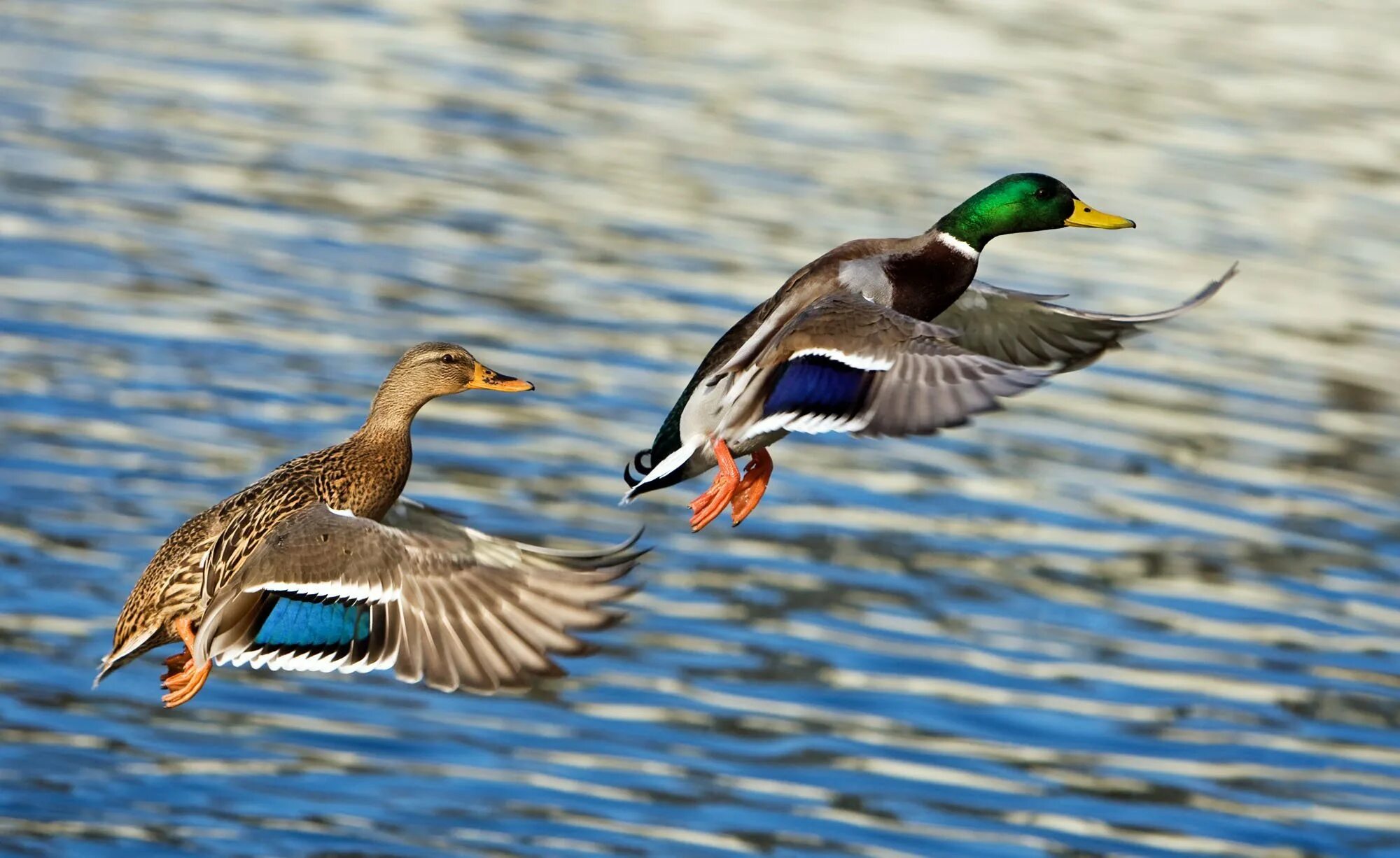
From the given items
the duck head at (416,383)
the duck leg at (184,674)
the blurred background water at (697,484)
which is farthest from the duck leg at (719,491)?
the blurred background water at (697,484)

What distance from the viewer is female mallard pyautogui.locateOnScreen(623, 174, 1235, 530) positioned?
5.79 metres

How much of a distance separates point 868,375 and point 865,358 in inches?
2.2

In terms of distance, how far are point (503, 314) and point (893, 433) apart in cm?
1211

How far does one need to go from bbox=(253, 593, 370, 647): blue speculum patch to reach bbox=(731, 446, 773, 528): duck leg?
1.07m

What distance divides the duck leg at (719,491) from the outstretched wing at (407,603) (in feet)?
0.69

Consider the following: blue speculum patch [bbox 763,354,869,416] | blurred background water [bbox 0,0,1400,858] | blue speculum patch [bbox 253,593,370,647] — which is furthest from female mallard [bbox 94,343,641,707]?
blurred background water [bbox 0,0,1400,858]

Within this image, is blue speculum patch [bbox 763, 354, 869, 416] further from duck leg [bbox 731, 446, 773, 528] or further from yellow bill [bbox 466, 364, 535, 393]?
yellow bill [bbox 466, 364, 535, 393]

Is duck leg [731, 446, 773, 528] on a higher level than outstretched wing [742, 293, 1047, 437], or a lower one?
lower

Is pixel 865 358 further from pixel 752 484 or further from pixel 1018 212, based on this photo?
pixel 1018 212

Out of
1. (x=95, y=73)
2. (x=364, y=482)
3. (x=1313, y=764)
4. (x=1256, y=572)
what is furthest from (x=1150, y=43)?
(x=364, y=482)

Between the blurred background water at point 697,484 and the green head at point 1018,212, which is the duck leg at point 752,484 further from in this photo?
the blurred background water at point 697,484

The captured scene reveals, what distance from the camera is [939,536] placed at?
48.0 ft

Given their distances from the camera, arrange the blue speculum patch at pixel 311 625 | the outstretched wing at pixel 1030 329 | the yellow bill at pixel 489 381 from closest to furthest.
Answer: the blue speculum patch at pixel 311 625, the yellow bill at pixel 489 381, the outstretched wing at pixel 1030 329

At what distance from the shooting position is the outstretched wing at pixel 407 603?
6.10 m
